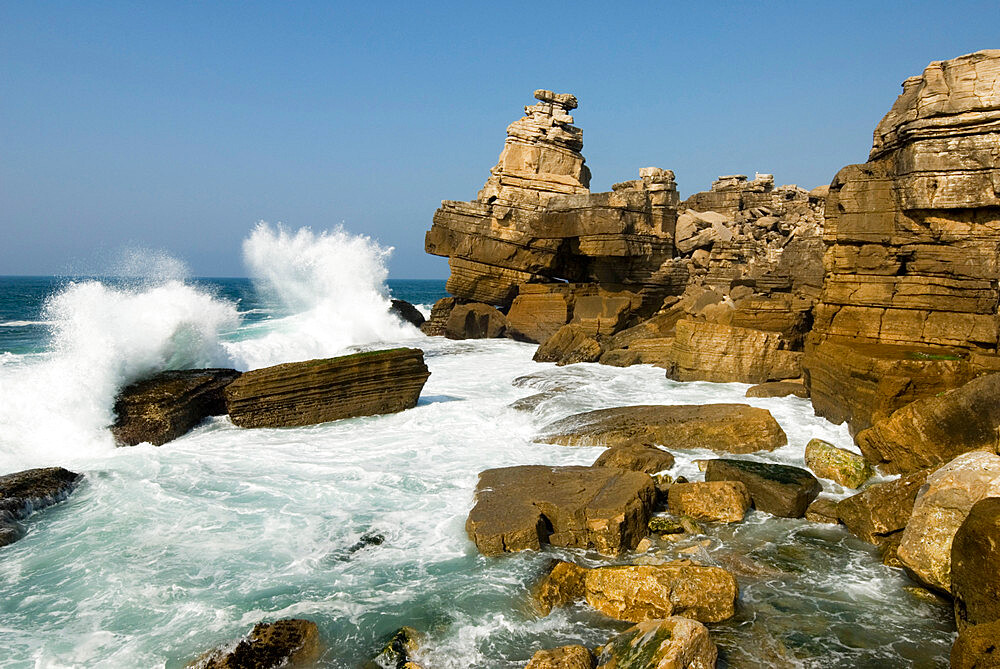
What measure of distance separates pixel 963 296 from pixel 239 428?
1176 cm

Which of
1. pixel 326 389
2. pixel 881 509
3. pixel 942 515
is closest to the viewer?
pixel 942 515

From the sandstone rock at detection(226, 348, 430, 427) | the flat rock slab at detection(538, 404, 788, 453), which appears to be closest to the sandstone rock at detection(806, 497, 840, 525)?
the flat rock slab at detection(538, 404, 788, 453)

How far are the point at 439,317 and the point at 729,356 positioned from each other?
559 inches

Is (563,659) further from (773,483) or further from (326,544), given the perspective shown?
(773,483)

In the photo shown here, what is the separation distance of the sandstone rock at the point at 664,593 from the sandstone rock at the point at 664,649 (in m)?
0.50

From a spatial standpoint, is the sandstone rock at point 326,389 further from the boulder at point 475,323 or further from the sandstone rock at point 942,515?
the boulder at point 475,323

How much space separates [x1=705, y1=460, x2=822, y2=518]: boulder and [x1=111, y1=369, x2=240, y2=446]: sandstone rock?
8.36 m

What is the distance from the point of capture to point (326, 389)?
11.6m

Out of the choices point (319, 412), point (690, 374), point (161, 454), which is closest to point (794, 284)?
point (690, 374)

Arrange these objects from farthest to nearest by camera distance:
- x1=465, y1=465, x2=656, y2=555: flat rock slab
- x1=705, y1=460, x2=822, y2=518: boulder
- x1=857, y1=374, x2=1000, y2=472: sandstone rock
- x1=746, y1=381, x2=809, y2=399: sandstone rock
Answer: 1. x1=746, y1=381, x2=809, y2=399: sandstone rock
2. x1=857, y1=374, x2=1000, y2=472: sandstone rock
3. x1=705, y1=460, x2=822, y2=518: boulder
4. x1=465, y1=465, x2=656, y2=555: flat rock slab

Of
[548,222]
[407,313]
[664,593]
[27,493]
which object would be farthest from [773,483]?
[407,313]

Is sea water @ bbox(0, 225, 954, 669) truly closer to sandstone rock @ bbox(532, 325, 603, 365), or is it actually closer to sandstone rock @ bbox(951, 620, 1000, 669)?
sandstone rock @ bbox(951, 620, 1000, 669)

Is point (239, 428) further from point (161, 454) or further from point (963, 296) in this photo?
point (963, 296)

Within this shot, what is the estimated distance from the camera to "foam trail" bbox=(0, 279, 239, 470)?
1004 cm
